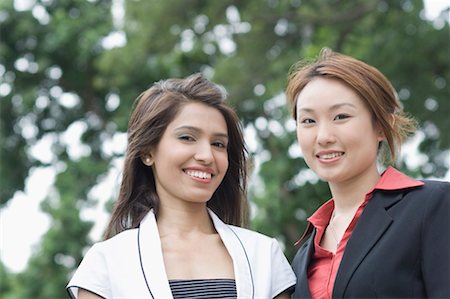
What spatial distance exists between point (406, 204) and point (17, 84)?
38.3 feet

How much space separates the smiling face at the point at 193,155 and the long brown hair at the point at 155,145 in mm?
50

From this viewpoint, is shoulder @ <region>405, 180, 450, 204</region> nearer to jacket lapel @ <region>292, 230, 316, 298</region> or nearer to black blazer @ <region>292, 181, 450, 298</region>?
black blazer @ <region>292, 181, 450, 298</region>

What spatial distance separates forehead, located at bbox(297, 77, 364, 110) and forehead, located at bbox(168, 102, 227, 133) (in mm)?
347

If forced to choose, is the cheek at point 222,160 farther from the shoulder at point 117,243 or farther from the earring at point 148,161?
the shoulder at point 117,243

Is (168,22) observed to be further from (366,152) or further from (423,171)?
(366,152)

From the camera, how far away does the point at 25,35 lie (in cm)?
1355

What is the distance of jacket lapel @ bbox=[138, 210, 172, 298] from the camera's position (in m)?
3.19

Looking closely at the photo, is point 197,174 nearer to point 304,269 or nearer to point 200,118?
point 200,118

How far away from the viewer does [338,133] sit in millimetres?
3316

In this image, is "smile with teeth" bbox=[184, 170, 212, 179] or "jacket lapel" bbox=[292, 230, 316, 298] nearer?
"jacket lapel" bbox=[292, 230, 316, 298]

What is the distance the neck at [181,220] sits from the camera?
139 inches

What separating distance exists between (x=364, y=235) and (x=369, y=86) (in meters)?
0.59

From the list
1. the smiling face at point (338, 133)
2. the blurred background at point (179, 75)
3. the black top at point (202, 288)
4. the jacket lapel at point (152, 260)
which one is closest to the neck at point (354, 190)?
the smiling face at point (338, 133)

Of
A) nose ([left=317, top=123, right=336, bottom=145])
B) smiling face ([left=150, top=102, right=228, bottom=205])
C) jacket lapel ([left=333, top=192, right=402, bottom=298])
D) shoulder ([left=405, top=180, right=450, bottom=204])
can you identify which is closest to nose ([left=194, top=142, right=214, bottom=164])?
smiling face ([left=150, top=102, right=228, bottom=205])
